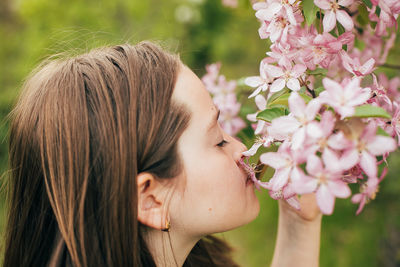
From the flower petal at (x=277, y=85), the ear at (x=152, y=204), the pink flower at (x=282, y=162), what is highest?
the flower petal at (x=277, y=85)

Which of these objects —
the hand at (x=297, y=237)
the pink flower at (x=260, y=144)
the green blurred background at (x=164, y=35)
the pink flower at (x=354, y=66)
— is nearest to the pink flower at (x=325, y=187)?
the pink flower at (x=260, y=144)

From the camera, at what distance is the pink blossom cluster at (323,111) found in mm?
688

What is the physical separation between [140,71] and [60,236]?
51 centimetres

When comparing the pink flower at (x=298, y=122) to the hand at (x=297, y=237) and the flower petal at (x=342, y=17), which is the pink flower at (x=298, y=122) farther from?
the hand at (x=297, y=237)

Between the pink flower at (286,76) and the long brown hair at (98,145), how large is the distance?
0.25 metres

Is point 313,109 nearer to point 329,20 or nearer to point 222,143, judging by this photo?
point 329,20

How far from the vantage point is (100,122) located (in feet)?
3.44

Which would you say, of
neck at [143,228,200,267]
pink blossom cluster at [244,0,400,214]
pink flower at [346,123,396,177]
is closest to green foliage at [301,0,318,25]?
pink blossom cluster at [244,0,400,214]

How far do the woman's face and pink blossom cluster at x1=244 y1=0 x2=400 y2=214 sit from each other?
0.44 ft

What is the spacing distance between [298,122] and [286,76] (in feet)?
0.81

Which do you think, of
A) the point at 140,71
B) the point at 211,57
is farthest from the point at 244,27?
the point at 140,71

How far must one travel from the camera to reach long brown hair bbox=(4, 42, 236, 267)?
1.04m

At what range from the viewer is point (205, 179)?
1097 millimetres

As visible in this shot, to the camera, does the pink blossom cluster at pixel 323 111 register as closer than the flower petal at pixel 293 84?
Yes
